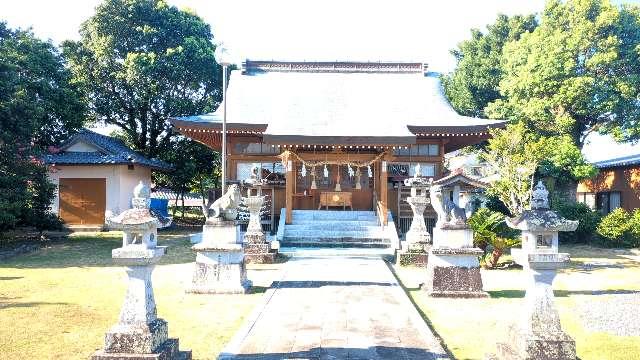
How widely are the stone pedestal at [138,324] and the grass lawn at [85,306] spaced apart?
78 centimetres

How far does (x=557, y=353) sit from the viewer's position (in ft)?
17.6

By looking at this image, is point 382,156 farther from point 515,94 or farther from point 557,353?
point 557,353

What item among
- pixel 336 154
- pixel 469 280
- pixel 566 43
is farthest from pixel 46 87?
pixel 566 43

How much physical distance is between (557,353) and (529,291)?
71 cm

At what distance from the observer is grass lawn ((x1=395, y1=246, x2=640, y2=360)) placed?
6586 mm

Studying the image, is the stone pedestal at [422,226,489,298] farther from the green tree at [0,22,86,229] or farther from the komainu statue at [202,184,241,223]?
the green tree at [0,22,86,229]

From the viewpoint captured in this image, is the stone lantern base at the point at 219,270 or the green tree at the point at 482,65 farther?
the green tree at the point at 482,65

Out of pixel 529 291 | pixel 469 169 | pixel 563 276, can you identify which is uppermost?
pixel 469 169

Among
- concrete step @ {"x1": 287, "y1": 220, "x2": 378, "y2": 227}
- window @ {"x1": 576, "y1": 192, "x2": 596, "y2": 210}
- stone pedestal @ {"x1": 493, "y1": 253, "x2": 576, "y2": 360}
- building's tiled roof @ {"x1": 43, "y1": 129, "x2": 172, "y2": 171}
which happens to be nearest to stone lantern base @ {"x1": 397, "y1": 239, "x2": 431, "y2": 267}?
concrete step @ {"x1": 287, "y1": 220, "x2": 378, "y2": 227}

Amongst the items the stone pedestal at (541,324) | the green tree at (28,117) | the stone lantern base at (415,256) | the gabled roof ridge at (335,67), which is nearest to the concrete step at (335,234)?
the stone lantern base at (415,256)

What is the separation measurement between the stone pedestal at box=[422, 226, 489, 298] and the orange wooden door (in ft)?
63.5

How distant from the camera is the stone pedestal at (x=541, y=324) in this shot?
5.36 metres

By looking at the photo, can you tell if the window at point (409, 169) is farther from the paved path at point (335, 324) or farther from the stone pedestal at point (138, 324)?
the stone pedestal at point (138, 324)

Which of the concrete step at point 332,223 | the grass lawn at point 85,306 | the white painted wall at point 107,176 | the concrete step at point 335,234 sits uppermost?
the white painted wall at point 107,176
